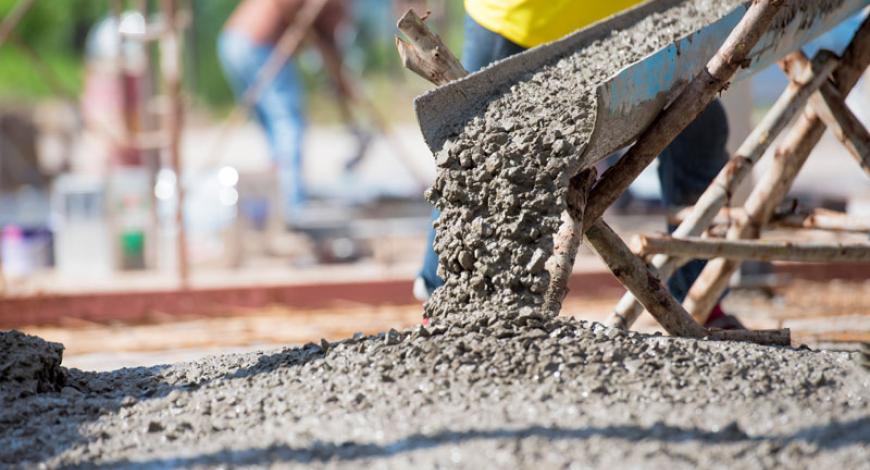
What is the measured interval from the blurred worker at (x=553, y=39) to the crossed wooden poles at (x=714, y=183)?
194mm

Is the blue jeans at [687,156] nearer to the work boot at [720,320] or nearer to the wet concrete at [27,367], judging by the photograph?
the work boot at [720,320]

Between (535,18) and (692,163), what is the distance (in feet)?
2.49

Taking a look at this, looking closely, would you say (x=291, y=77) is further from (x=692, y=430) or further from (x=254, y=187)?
(x=692, y=430)

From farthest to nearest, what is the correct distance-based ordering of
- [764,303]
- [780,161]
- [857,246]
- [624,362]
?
[764,303], [780,161], [857,246], [624,362]

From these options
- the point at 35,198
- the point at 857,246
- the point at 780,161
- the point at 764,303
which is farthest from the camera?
the point at 35,198

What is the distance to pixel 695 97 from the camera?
10.6 feet

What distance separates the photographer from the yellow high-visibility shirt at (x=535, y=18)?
3.86m

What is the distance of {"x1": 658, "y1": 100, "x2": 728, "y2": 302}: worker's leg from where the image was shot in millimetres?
4164

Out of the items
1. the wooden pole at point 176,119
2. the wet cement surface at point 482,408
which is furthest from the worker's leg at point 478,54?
the wooden pole at point 176,119

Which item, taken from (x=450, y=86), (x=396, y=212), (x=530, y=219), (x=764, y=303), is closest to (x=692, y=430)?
(x=530, y=219)

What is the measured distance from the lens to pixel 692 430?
2.42 m

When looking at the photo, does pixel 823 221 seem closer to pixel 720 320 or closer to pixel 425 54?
pixel 720 320

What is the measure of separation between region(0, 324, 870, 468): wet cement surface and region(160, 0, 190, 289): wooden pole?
330 cm

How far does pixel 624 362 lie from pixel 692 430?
35 cm
